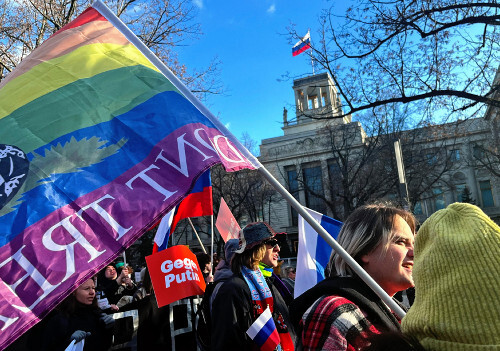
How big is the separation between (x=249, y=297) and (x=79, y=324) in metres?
1.62

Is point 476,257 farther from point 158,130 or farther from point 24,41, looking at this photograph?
point 24,41

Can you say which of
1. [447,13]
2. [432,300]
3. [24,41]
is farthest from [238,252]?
[24,41]

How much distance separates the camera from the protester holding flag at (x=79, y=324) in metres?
3.34

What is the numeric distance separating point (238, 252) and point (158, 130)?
1.47 m

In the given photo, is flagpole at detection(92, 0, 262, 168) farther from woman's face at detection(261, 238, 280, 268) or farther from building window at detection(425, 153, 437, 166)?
building window at detection(425, 153, 437, 166)

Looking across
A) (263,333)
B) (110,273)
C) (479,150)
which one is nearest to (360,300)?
(263,333)

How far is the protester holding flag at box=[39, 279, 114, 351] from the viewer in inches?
131

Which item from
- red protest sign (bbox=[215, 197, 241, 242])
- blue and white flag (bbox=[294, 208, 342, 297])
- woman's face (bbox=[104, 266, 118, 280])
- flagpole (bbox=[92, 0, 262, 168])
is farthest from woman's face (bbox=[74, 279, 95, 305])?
woman's face (bbox=[104, 266, 118, 280])

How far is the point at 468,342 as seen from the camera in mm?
851

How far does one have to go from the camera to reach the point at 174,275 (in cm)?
433

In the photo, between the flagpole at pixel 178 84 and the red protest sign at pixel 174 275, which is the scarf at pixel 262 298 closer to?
the flagpole at pixel 178 84

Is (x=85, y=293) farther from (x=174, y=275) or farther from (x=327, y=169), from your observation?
(x=327, y=169)

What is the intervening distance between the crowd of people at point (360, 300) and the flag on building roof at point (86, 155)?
0.77 m

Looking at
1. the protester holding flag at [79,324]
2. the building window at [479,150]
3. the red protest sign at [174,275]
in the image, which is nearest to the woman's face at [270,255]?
the red protest sign at [174,275]
